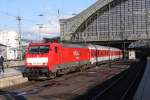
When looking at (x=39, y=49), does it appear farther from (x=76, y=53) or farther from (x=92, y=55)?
(x=92, y=55)

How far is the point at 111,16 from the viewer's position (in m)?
142

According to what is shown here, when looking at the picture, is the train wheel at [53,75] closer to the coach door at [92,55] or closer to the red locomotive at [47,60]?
the red locomotive at [47,60]

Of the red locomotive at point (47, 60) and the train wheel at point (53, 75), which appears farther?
the train wheel at point (53, 75)

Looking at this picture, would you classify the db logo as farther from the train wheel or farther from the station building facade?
the station building facade

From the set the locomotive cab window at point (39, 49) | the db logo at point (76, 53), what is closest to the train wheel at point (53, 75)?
the locomotive cab window at point (39, 49)

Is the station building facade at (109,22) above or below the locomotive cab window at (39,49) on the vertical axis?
above

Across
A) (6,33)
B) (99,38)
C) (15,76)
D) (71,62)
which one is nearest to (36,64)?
(15,76)

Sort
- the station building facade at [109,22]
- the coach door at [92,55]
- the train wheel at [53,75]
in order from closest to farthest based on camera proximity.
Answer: the train wheel at [53,75]
the coach door at [92,55]
the station building facade at [109,22]

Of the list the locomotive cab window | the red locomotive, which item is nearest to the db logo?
the red locomotive

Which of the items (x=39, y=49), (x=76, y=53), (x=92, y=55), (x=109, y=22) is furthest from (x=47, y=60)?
(x=109, y=22)

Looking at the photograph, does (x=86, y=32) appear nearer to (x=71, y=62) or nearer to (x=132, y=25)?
(x=132, y=25)

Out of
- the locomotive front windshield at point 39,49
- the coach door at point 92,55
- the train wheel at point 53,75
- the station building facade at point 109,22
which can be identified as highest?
the station building facade at point 109,22

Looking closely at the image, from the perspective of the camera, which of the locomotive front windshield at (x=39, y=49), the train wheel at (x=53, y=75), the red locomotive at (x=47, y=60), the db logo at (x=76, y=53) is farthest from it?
the db logo at (x=76, y=53)

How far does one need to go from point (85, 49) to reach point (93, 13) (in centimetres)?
9466
